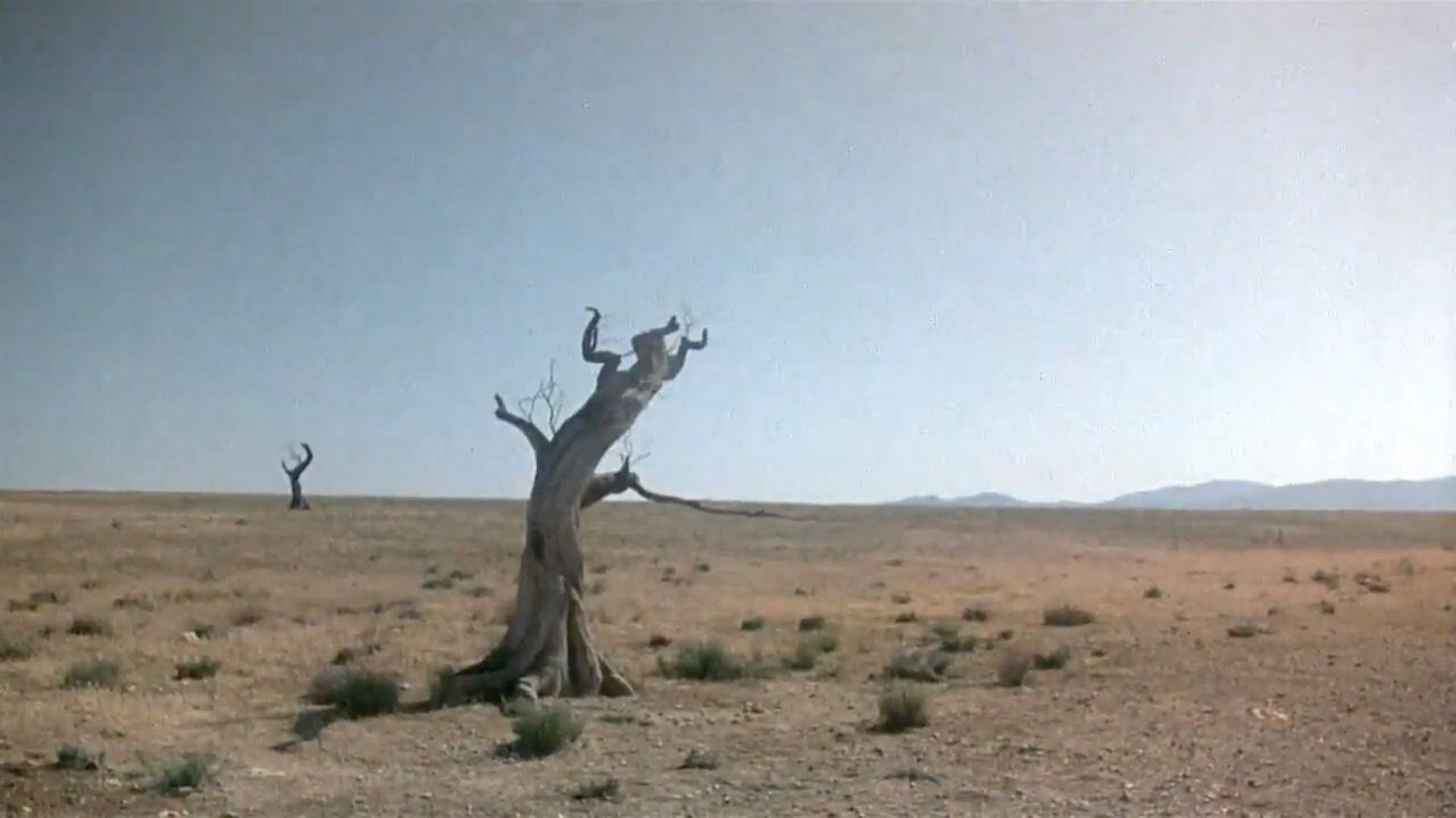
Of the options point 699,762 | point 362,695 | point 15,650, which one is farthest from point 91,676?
point 699,762

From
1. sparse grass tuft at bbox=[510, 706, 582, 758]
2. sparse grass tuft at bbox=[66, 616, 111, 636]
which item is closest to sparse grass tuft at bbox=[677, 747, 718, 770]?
sparse grass tuft at bbox=[510, 706, 582, 758]

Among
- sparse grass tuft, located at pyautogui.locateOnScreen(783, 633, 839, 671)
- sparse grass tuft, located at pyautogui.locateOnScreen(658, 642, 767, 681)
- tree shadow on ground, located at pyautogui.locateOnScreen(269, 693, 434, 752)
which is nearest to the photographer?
tree shadow on ground, located at pyautogui.locateOnScreen(269, 693, 434, 752)

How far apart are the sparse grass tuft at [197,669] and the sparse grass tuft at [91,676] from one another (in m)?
0.78

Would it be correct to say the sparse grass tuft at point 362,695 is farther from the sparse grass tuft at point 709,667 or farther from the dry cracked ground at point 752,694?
the sparse grass tuft at point 709,667

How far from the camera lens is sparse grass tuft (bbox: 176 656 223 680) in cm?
1934

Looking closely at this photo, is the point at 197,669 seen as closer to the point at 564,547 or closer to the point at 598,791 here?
the point at 564,547

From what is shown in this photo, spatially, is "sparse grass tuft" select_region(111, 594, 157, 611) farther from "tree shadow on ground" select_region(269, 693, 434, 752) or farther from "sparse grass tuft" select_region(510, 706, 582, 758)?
"sparse grass tuft" select_region(510, 706, 582, 758)

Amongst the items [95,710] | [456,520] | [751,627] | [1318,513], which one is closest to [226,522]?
[456,520]

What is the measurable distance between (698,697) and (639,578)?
23.7 meters

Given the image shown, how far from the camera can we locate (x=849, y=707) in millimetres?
17062

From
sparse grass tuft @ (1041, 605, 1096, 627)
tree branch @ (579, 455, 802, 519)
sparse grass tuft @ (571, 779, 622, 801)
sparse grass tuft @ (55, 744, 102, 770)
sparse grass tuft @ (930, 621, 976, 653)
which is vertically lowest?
sparse grass tuft @ (55, 744, 102, 770)

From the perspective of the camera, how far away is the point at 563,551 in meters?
17.9

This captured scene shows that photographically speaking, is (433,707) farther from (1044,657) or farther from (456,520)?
(456,520)

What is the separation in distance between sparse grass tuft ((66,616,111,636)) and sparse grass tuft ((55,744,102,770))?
1209cm
